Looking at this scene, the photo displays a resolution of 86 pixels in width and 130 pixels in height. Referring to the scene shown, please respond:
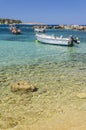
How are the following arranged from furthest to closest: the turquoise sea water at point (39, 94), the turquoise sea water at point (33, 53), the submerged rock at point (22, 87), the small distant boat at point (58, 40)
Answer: the small distant boat at point (58, 40) < the turquoise sea water at point (33, 53) < the submerged rock at point (22, 87) < the turquoise sea water at point (39, 94)

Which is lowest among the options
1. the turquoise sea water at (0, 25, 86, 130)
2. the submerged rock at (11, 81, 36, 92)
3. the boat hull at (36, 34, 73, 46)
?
the boat hull at (36, 34, 73, 46)

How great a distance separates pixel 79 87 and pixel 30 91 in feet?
8.91

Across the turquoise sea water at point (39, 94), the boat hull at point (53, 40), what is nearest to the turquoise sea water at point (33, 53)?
the boat hull at point (53, 40)

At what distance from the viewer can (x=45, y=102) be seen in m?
11.1

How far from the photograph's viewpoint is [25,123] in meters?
8.95

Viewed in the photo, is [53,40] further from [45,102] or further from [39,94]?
[45,102]

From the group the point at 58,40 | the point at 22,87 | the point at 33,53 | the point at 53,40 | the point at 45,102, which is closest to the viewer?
the point at 45,102

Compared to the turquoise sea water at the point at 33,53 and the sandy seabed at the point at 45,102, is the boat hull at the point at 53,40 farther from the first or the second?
the sandy seabed at the point at 45,102

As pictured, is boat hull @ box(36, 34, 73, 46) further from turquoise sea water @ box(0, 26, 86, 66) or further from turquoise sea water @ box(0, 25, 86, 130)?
turquoise sea water @ box(0, 25, 86, 130)

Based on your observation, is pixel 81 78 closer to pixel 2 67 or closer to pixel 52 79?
pixel 52 79

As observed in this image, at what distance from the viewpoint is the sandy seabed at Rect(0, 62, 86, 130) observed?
349 inches

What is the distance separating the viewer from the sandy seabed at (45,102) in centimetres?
886

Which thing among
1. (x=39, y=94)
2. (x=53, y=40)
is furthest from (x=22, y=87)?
(x=53, y=40)

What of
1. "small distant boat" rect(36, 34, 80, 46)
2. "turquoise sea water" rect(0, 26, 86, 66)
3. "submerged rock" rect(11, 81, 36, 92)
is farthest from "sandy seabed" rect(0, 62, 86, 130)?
"small distant boat" rect(36, 34, 80, 46)
